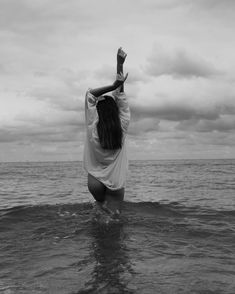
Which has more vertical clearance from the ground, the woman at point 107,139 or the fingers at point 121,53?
the fingers at point 121,53

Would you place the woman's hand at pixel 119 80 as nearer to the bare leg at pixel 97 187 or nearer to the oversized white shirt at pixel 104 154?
the oversized white shirt at pixel 104 154

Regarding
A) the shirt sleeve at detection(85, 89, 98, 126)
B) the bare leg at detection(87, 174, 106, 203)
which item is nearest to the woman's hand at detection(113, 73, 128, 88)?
the shirt sleeve at detection(85, 89, 98, 126)

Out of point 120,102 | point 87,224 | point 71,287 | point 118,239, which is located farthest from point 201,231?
point 71,287

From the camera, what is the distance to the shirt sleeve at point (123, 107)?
543cm

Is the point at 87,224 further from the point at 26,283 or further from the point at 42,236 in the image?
the point at 26,283

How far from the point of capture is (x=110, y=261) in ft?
14.4

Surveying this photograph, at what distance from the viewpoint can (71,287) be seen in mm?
3516

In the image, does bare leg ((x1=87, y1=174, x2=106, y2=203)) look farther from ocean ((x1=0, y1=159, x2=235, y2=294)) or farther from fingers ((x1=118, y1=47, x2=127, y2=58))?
fingers ((x1=118, y1=47, x2=127, y2=58))

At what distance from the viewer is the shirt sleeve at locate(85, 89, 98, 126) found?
5.46 meters

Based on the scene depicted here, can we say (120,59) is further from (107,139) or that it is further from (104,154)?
(104,154)

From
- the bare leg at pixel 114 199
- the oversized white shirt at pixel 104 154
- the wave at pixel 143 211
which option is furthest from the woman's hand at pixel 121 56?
the wave at pixel 143 211

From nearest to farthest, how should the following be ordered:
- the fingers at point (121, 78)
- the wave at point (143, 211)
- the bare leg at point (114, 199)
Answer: the fingers at point (121, 78)
the bare leg at point (114, 199)
the wave at point (143, 211)

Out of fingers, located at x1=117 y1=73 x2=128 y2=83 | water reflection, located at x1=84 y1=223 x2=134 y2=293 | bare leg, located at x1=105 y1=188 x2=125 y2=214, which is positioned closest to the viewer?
water reflection, located at x1=84 y1=223 x2=134 y2=293

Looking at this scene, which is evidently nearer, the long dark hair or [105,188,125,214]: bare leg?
the long dark hair
